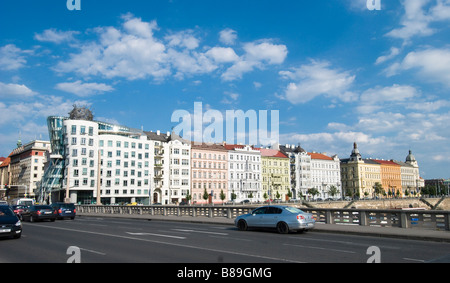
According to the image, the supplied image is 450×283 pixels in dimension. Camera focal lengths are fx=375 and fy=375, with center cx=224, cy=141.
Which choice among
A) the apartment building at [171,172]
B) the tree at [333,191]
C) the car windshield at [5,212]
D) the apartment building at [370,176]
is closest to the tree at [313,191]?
the tree at [333,191]

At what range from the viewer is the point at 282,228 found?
20000 mm

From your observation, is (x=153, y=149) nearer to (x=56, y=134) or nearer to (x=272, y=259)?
(x=56, y=134)

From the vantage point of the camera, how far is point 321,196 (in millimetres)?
135500

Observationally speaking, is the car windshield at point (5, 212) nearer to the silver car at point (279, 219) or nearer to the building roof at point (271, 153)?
the silver car at point (279, 219)

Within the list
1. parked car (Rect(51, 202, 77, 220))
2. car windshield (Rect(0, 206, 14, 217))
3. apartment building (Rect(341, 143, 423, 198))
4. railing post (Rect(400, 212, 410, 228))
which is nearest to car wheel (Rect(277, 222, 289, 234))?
railing post (Rect(400, 212, 410, 228))

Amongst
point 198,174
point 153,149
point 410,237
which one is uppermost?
point 153,149

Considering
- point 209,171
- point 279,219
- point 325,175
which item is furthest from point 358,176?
point 279,219

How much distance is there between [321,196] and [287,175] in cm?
1808

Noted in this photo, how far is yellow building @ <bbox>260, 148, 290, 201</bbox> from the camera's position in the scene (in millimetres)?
120887

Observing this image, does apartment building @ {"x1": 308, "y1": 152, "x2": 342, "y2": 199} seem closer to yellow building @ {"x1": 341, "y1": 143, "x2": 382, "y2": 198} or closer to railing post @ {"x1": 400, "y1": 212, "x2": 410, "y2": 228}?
yellow building @ {"x1": 341, "y1": 143, "x2": 382, "y2": 198}

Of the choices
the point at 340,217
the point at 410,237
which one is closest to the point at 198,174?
the point at 340,217

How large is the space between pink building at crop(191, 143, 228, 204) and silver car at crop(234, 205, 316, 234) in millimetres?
86080

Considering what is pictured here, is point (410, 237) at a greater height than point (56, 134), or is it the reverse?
point (56, 134)
